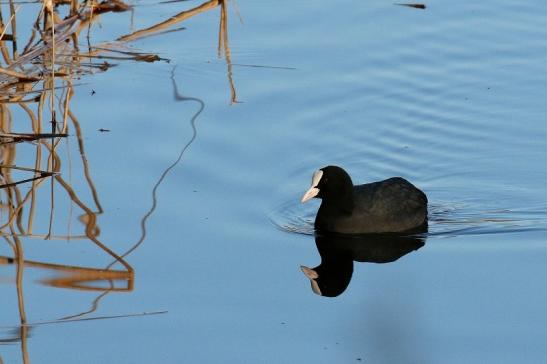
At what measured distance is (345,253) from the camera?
7418 millimetres

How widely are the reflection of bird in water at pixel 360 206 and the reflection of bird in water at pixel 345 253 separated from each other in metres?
0.07

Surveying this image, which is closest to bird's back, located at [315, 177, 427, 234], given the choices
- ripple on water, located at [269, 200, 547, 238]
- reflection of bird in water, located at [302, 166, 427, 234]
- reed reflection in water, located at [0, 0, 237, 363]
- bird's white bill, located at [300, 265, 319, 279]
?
reflection of bird in water, located at [302, 166, 427, 234]

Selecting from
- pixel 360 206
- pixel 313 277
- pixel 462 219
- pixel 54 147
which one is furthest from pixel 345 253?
pixel 54 147

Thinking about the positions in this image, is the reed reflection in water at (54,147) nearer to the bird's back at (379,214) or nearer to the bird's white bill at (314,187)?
the bird's white bill at (314,187)

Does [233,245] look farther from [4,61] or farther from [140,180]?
[4,61]

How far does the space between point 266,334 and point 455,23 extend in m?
5.36

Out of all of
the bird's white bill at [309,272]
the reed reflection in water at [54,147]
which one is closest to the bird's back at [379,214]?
the bird's white bill at [309,272]

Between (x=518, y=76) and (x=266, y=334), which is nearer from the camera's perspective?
(x=266, y=334)

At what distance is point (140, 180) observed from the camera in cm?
787

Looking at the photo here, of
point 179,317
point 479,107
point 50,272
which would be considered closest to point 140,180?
point 50,272

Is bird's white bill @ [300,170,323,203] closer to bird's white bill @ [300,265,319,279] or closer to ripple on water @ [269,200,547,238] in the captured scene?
ripple on water @ [269,200,547,238]

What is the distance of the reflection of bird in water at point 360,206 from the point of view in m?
7.76

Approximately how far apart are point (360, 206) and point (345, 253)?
0.49 m

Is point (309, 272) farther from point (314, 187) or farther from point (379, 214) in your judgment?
point (379, 214)
